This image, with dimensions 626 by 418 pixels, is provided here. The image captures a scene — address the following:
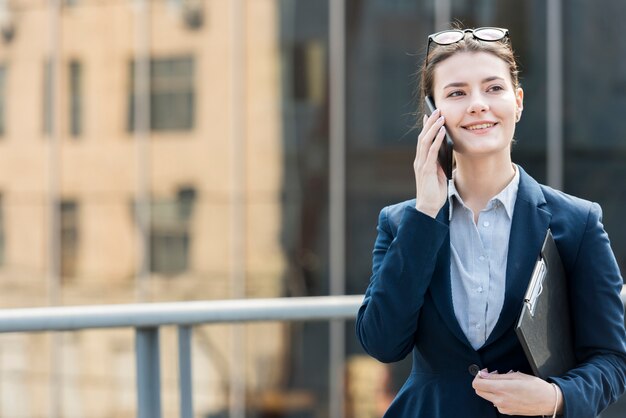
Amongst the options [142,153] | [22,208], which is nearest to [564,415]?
Answer: [142,153]

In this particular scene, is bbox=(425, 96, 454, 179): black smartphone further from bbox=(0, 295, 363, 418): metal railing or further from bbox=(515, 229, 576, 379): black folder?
bbox=(0, 295, 363, 418): metal railing

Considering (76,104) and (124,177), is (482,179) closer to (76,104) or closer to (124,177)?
(124,177)

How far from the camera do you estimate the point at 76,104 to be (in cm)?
1371

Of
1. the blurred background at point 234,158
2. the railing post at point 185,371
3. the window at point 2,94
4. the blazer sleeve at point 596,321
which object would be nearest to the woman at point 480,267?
the blazer sleeve at point 596,321

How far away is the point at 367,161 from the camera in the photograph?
12570 millimetres

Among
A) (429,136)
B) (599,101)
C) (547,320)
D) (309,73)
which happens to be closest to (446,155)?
(429,136)

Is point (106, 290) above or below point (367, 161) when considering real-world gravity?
below

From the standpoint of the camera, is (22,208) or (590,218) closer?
(590,218)

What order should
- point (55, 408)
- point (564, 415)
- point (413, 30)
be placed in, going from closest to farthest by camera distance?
point (564, 415) → point (413, 30) → point (55, 408)

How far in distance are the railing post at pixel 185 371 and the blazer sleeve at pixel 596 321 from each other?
5.11ft

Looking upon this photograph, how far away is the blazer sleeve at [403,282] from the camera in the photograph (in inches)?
80.9

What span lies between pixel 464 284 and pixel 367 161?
10.5 metres

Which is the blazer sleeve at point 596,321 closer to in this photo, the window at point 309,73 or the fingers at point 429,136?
the fingers at point 429,136

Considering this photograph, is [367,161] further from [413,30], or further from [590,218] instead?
[590,218]
